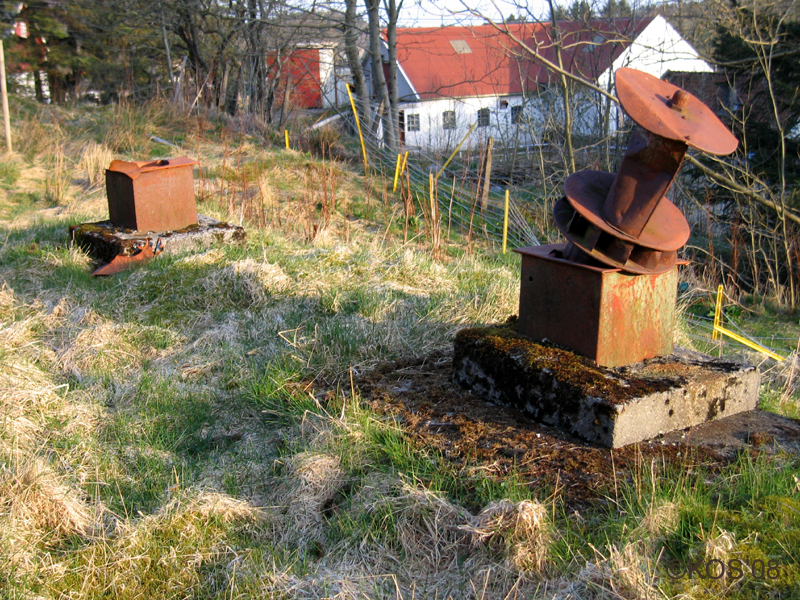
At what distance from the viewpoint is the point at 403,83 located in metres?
29.7

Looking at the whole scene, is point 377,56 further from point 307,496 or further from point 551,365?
point 307,496

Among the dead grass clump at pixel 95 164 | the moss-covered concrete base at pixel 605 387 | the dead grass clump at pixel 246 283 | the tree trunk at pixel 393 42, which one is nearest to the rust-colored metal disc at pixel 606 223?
the moss-covered concrete base at pixel 605 387

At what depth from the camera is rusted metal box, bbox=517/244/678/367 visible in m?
2.80

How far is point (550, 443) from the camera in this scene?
2.64 metres

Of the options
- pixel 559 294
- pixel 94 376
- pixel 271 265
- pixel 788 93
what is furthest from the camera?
pixel 788 93

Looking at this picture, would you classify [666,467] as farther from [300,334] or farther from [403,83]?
[403,83]

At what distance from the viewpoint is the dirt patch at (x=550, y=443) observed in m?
2.42

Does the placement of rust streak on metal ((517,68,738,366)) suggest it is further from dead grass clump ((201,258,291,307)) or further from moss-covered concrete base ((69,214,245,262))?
moss-covered concrete base ((69,214,245,262))

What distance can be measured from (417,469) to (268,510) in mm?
622

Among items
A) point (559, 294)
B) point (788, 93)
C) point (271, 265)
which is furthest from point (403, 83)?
point (559, 294)

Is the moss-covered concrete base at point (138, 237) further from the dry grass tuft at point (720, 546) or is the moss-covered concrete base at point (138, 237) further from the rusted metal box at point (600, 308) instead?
the dry grass tuft at point (720, 546)

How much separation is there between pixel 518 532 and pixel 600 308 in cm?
111

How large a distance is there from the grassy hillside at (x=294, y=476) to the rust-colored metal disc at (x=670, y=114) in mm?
1241

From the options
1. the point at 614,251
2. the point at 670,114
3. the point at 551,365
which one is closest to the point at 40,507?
the point at 551,365
